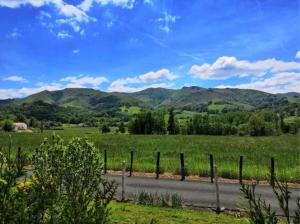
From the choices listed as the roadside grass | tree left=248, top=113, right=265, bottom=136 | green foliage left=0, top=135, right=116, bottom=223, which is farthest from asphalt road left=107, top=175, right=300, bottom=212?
tree left=248, top=113, right=265, bottom=136

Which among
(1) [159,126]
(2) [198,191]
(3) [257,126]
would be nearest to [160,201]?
(2) [198,191]

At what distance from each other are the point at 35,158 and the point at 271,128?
120443 mm

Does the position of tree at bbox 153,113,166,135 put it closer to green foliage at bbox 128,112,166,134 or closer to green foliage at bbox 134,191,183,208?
→ green foliage at bbox 128,112,166,134

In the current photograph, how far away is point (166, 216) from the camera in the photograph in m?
13.0

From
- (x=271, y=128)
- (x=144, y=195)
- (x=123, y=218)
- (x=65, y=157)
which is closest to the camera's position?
(x=65, y=157)

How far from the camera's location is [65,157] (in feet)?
21.3

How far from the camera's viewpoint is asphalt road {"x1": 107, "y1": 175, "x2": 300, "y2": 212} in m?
15.9

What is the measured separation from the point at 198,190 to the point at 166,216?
6.05m

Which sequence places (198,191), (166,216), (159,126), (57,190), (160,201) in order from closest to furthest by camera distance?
(57,190) < (166,216) < (160,201) < (198,191) < (159,126)

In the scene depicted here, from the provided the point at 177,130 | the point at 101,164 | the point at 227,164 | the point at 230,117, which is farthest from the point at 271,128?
the point at 101,164

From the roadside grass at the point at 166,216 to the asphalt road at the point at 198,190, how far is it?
5.39 feet

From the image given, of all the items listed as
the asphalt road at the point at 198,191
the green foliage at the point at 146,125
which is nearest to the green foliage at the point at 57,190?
the asphalt road at the point at 198,191

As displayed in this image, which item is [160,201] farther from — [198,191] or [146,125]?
[146,125]

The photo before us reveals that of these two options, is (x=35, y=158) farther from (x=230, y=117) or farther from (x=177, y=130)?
(x=230, y=117)
